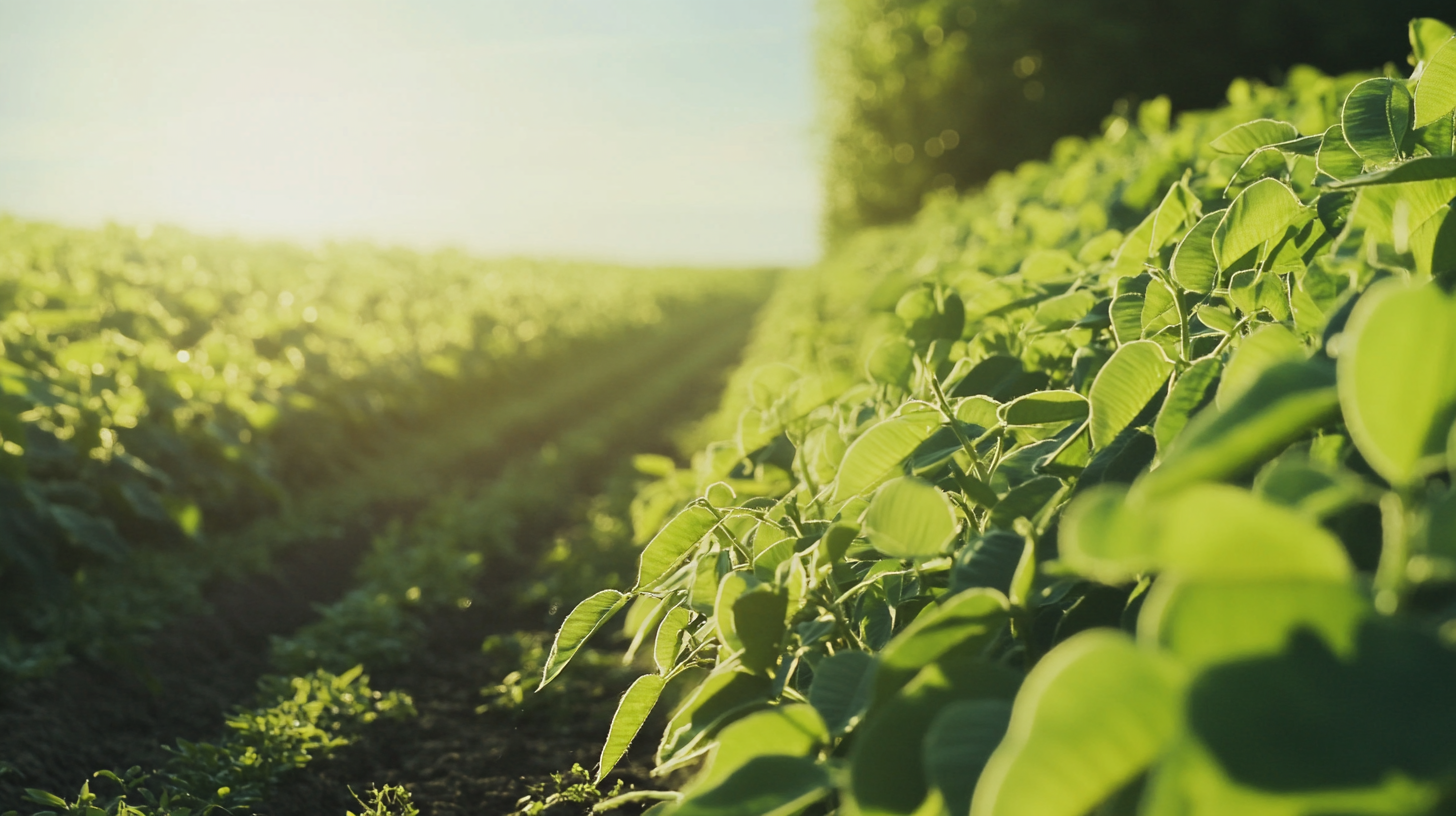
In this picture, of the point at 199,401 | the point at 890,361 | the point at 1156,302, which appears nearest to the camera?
→ the point at 1156,302

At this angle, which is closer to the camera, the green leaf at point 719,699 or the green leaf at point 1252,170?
the green leaf at point 719,699

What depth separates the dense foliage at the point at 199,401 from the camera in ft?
9.79

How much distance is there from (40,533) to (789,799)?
3001 mm

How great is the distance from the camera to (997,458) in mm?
1202

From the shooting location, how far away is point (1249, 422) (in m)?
0.55

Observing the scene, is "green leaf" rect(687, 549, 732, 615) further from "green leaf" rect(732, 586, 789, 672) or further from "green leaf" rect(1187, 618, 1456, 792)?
"green leaf" rect(1187, 618, 1456, 792)

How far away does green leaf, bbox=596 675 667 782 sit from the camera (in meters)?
1.06

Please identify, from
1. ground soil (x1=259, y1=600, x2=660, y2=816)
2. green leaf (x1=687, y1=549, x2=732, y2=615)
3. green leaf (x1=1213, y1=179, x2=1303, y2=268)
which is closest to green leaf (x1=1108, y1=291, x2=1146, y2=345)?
green leaf (x1=1213, y1=179, x2=1303, y2=268)

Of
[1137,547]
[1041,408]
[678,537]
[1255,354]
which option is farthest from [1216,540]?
[678,537]

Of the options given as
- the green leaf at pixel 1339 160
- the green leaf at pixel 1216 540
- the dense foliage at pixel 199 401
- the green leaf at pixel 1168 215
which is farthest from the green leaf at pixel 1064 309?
the dense foliage at pixel 199 401

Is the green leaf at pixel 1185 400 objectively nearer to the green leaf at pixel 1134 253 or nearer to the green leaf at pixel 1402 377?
the green leaf at pixel 1402 377

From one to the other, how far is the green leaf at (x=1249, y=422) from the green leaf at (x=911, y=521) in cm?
27

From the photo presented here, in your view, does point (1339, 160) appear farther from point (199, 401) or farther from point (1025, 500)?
point (199, 401)

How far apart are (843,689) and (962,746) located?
0.71ft
